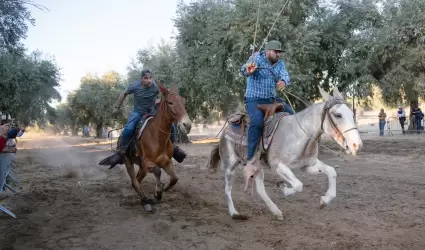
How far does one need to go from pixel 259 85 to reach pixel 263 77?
0.17 meters

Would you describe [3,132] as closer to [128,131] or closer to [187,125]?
[128,131]

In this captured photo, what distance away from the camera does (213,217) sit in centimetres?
780

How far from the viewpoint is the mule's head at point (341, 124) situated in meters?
5.83

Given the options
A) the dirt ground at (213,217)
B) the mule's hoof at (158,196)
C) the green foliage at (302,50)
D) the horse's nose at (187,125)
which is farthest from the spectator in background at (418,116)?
the horse's nose at (187,125)

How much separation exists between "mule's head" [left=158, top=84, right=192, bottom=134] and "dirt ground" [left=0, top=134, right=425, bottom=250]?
6.08 feet

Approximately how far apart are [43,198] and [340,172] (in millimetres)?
9129

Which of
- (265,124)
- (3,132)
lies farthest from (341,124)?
(3,132)

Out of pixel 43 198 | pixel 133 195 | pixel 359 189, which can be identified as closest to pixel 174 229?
pixel 133 195

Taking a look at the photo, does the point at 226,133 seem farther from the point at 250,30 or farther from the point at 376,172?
the point at 250,30

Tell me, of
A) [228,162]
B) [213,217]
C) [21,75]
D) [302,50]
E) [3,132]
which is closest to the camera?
[3,132]

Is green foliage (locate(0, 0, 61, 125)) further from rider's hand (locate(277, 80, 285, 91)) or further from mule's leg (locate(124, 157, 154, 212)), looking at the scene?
rider's hand (locate(277, 80, 285, 91))

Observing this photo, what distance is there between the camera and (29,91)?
2778 cm

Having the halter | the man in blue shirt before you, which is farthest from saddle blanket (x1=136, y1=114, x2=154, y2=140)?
the halter

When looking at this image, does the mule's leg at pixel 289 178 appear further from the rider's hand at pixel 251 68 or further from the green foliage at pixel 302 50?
the green foliage at pixel 302 50
